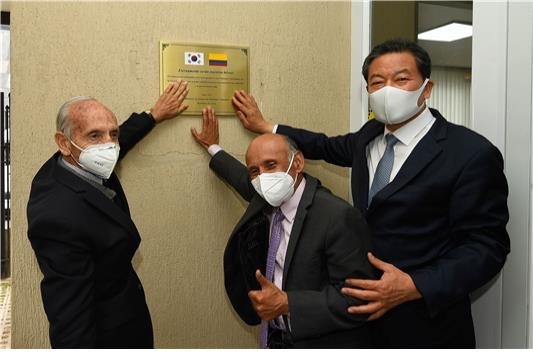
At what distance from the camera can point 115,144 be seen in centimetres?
166

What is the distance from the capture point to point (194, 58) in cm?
214

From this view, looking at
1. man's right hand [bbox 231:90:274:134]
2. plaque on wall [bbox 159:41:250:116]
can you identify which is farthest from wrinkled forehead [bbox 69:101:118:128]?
man's right hand [bbox 231:90:274:134]

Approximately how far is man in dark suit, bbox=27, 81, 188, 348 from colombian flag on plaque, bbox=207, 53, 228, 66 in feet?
2.19

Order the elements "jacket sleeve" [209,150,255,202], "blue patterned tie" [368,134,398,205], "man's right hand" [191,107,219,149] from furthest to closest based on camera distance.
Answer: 1. "man's right hand" [191,107,219,149]
2. "jacket sleeve" [209,150,255,202]
3. "blue patterned tie" [368,134,398,205]

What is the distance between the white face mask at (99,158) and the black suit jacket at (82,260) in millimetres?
59

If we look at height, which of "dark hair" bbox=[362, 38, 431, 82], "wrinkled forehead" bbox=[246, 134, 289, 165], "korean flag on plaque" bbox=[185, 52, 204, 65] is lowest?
"wrinkled forehead" bbox=[246, 134, 289, 165]

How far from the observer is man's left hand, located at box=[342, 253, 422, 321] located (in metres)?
1.49

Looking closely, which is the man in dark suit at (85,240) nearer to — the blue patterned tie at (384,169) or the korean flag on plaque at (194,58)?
the korean flag on plaque at (194,58)

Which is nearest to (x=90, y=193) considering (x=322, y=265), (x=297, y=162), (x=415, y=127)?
(x=297, y=162)

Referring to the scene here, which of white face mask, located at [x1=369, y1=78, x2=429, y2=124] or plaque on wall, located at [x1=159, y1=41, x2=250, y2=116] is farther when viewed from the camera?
plaque on wall, located at [x1=159, y1=41, x2=250, y2=116]

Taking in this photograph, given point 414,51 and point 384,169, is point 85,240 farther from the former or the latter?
point 414,51

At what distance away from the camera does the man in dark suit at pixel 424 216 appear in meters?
1.47

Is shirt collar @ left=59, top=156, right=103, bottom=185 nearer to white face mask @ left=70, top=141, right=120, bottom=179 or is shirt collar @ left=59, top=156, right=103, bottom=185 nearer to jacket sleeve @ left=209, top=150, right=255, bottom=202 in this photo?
white face mask @ left=70, top=141, right=120, bottom=179

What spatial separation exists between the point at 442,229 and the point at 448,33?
34.9 inches
